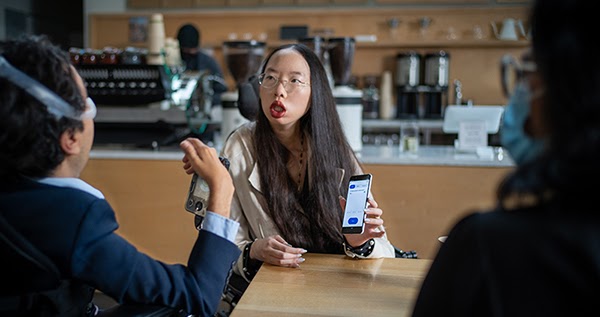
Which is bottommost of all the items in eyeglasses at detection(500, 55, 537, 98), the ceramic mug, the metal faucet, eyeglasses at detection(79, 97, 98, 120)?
the metal faucet

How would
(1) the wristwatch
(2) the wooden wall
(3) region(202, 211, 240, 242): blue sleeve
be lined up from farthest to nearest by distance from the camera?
(2) the wooden wall, (1) the wristwatch, (3) region(202, 211, 240, 242): blue sleeve

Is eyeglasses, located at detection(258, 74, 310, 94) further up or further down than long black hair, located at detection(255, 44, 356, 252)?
further up

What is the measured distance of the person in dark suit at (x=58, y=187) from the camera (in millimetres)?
1172

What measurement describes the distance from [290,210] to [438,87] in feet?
15.8

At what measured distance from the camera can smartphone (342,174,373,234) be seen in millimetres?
1701

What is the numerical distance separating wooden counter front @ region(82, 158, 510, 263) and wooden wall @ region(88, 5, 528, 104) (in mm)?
3704

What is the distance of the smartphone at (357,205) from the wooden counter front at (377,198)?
1.43 m

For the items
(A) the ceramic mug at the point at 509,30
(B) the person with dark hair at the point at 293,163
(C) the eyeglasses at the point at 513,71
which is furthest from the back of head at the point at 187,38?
(A) the ceramic mug at the point at 509,30

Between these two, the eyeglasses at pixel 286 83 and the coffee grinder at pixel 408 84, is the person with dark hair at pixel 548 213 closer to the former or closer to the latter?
the eyeglasses at pixel 286 83

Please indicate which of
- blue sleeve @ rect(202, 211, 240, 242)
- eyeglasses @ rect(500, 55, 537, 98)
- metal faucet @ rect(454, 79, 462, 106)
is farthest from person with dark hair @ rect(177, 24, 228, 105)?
eyeglasses @ rect(500, 55, 537, 98)

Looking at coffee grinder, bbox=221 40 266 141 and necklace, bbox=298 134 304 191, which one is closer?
necklace, bbox=298 134 304 191

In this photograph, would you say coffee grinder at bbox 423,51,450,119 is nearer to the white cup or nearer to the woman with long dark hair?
the white cup

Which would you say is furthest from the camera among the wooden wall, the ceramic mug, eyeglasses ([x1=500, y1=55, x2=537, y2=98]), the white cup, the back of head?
the wooden wall

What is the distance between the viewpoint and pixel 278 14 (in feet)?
22.5
